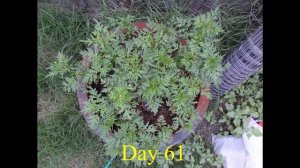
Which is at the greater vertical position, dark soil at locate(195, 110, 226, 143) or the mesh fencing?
the mesh fencing

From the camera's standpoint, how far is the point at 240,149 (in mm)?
1888

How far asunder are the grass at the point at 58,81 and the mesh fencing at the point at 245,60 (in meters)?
0.23

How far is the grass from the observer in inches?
72.1

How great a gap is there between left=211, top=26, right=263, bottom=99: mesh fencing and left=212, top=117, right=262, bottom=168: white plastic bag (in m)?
0.30

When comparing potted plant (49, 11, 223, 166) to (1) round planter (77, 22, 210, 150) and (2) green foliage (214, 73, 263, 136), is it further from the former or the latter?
(2) green foliage (214, 73, 263, 136)

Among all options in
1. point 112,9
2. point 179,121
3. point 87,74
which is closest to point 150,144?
point 179,121

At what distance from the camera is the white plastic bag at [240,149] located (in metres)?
1.81

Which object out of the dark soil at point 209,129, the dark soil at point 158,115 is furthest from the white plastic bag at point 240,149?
the dark soil at point 158,115

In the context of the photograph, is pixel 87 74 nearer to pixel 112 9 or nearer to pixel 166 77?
pixel 166 77

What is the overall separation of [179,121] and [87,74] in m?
0.43

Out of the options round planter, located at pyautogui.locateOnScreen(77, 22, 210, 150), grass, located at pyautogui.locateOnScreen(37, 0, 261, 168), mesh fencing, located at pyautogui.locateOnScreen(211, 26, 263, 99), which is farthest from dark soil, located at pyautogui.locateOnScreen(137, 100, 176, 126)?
grass, located at pyautogui.locateOnScreen(37, 0, 261, 168)

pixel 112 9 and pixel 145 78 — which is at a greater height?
pixel 112 9

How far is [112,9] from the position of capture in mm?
1798

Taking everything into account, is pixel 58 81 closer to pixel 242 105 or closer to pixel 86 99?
pixel 86 99
